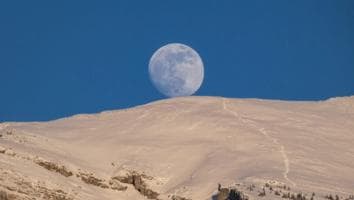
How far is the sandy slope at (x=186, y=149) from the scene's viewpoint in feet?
152

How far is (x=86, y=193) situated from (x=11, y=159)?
4.44 metres

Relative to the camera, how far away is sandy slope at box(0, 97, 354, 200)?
46.2 m

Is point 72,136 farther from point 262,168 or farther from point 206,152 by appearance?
point 262,168

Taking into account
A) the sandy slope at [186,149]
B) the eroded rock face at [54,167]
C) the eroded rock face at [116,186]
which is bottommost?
the eroded rock face at [116,186]

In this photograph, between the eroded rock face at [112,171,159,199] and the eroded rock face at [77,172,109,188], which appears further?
the eroded rock face at [112,171,159,199]

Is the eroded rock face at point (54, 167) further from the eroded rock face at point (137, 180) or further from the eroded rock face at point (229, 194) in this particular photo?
the eroded rock face at point (229, 194)

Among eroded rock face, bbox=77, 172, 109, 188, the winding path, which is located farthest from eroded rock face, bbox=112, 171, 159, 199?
the winding path

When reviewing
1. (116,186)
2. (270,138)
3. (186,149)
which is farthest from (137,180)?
(270,138)

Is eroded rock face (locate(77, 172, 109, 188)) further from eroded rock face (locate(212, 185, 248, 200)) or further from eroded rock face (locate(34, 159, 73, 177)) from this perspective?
eroded rock face (locate(212, 185, 248, 200))

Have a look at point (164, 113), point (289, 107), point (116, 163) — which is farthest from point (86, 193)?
point (289, 107)

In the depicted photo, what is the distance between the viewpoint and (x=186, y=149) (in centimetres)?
5547

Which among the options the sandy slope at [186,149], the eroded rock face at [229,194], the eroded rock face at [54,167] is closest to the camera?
the eroded rock face at [229,194]

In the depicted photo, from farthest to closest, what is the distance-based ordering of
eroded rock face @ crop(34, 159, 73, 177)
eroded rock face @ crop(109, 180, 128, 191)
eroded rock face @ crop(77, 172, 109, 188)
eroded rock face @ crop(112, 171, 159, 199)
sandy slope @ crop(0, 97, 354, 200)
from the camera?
eroded rock face @ crop(112, 171, 159, 199) < eroded rock face @ crop(109, 180, 128, 191) < eroded rock face @ crop(77, 172, 109, 188) < eroded rock face @ crop(34, 159, 73, 177) < sandy slope @ crop(0, 97, 354, 200)

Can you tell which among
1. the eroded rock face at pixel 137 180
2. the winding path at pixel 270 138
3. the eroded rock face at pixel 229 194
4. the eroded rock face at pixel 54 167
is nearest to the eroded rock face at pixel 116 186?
the eroded rock face at pixel 137 180
